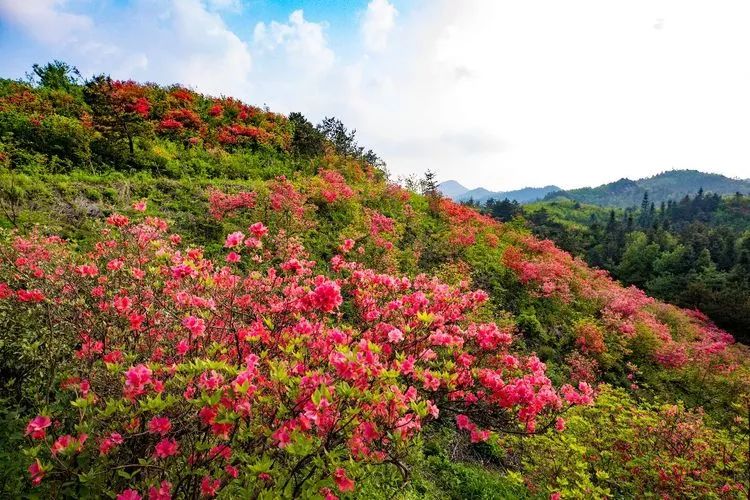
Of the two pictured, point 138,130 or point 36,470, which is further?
point 138,130

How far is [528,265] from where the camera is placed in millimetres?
13234

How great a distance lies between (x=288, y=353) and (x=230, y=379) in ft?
1.95

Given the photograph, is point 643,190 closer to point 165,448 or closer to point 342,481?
point 342,481

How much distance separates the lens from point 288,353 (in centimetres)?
304

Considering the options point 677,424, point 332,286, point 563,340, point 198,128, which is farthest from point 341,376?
point 198,128

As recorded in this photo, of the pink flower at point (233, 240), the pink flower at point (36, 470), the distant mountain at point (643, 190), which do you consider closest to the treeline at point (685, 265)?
the pink flower at point (233, 240)

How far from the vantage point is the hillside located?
233 centimetres

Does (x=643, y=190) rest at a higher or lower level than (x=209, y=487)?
higher

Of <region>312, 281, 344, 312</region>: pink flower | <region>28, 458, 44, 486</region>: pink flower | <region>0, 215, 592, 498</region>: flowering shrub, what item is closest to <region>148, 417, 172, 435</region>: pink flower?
<region>0, 215, 592, 498</region>: flowering shrub

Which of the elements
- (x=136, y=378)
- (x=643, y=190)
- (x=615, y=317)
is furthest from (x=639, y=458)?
(x=643, y=190)

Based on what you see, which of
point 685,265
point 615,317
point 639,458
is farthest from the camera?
point 685,265

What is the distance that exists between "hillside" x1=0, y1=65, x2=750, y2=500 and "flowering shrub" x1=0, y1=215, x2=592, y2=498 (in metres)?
0.02

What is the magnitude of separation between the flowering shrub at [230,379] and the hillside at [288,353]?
24 mm

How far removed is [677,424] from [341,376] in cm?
572
